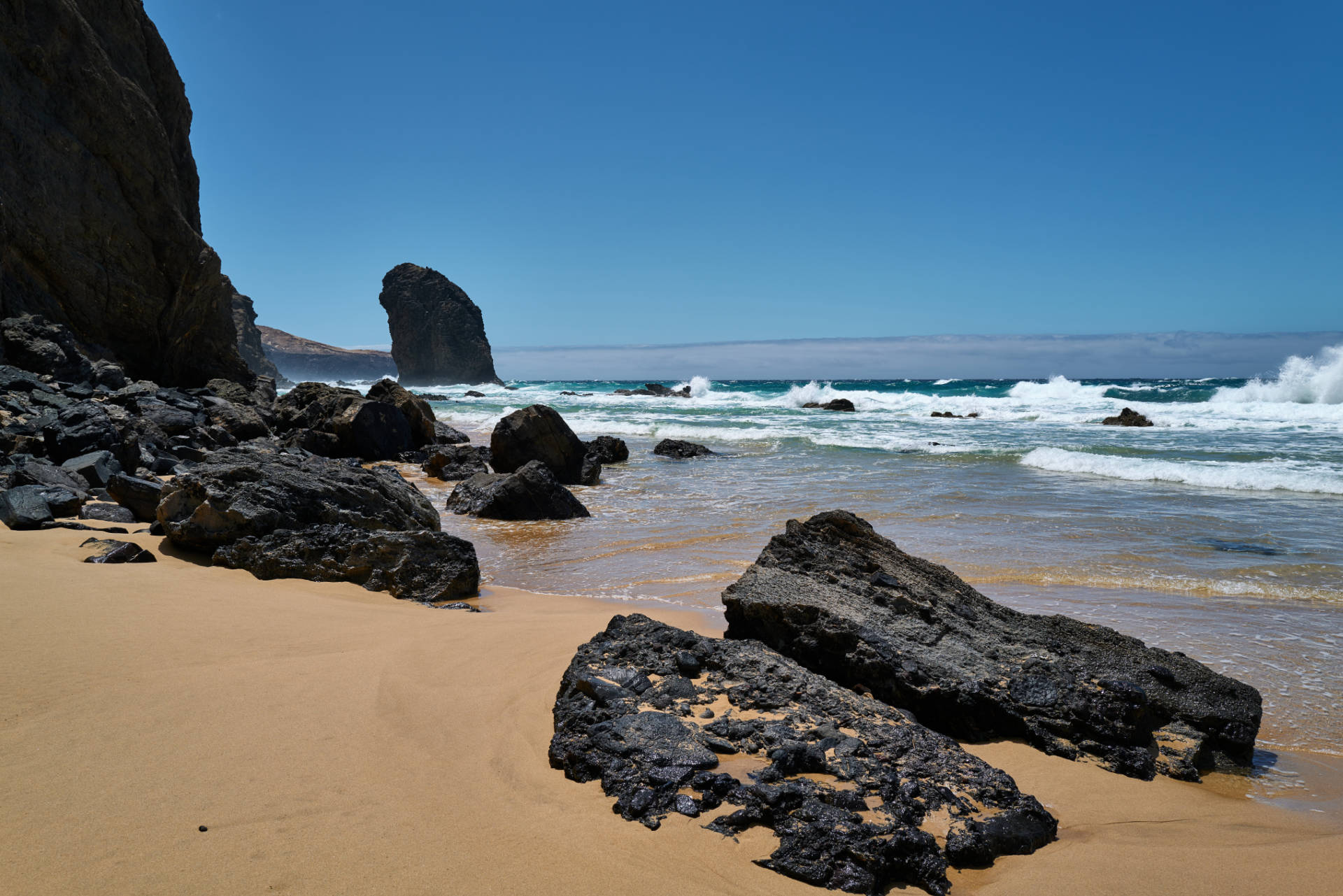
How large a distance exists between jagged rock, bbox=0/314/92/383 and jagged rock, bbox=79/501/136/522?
7.14 m

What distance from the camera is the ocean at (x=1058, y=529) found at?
4.95 m

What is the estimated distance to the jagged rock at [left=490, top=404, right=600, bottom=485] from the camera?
1259 cm

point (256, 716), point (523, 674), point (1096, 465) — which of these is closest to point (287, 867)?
point (256, 716)

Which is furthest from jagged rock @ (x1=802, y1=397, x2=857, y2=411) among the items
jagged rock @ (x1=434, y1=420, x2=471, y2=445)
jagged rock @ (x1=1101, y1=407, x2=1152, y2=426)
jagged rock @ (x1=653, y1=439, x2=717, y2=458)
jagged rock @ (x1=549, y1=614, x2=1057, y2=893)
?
jagged rock @ (x1=549, y1=614, x2=1057, y2=893)

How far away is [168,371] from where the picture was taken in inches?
667

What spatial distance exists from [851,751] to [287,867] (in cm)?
160

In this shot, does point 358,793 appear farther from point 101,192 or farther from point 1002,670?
point 101,192

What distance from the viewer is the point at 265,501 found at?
498 cm

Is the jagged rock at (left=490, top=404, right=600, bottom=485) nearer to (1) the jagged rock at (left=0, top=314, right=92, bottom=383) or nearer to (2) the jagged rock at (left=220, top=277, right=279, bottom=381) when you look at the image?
(1) the jagged rock at (left=0, top=314, right=92, bottom=383)

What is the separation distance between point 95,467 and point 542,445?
6.64 meters

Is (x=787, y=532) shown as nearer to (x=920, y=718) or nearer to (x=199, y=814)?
(x=920, y=718)

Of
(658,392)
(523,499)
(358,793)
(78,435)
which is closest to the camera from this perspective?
(358,793)

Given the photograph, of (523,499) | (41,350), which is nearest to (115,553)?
(523,499)

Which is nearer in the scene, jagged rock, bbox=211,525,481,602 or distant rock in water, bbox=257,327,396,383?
jagged rock, bbox=211,525,481,602
